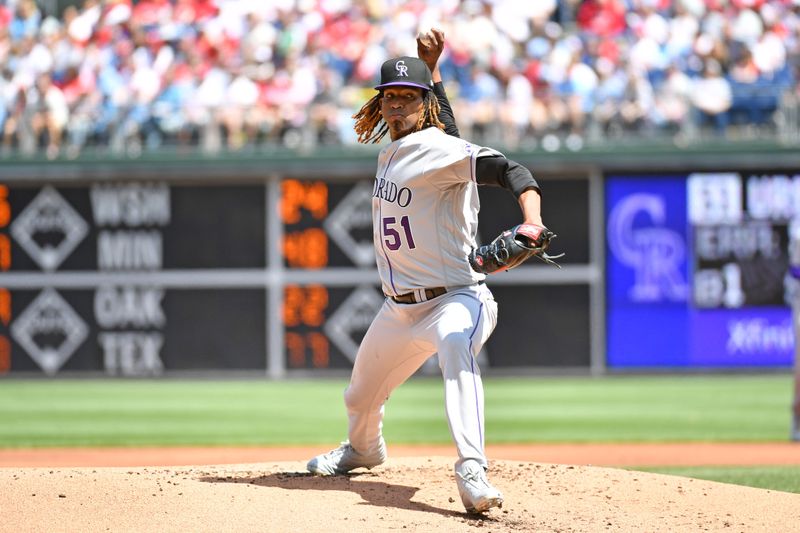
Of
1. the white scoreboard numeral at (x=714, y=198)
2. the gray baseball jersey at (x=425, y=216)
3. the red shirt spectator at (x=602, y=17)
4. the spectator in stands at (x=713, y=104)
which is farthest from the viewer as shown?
the red shirt spectator at (x=602, y=17)

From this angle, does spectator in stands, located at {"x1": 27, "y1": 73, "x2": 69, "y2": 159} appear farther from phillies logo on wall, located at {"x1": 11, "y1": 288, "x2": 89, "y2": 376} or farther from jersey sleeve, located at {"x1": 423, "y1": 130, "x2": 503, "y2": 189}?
jersey sleeve, located at {"x1": 423, "y1": 130, "x2": 503, "y2": 189}

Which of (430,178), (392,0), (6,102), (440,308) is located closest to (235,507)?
(440,308)

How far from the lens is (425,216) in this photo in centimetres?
539

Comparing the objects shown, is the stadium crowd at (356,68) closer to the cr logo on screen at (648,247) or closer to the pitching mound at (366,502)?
the cr logo on screen at (648,247)

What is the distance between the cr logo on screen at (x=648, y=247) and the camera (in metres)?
15.0

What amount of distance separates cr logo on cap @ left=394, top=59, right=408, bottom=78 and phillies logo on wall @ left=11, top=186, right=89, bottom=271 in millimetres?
10512

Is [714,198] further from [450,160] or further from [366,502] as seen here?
[366,502]

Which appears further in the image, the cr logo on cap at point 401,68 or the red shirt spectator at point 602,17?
the red shirt spectator at point 602,17

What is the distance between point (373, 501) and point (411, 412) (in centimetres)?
672

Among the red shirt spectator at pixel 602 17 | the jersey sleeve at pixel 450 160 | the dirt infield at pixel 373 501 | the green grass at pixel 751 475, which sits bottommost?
the green grass at pixel 751 475

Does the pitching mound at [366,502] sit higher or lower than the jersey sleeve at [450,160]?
lower

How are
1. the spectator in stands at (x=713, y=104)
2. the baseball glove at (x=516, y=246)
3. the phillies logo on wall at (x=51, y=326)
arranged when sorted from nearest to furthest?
the baseball glove at (x=516, y=246) → the spectator in stands at (x=713, y=104) → the phillies logo on wall at (x=51, y=326)

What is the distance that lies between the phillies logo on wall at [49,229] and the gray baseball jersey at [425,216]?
10.4m

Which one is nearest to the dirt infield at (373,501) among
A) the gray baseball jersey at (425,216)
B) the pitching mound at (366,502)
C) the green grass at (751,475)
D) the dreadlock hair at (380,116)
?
the pitching mound at (366,502)
